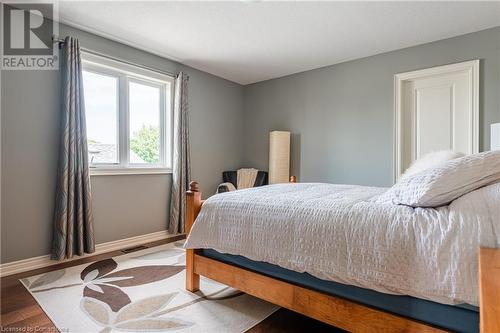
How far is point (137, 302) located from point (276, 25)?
2675 mm

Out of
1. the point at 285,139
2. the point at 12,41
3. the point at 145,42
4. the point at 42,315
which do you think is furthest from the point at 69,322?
the point at 285,139

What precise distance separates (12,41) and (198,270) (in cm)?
256

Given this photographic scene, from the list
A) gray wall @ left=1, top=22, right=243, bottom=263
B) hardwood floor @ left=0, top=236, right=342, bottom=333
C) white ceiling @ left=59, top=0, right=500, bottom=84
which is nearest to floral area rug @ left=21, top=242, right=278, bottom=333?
hardwood floor @ left=0, top=236, right=342, bottom=333

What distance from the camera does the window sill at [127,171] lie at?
293 centimetres

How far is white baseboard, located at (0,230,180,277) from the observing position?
7.81 ft

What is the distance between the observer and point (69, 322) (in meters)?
1.61

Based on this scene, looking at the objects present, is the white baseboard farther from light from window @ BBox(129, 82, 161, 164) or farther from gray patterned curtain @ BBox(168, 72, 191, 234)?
light from window @ BBox(129, 82, 161, 164)

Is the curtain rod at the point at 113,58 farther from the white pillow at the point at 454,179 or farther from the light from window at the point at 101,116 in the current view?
the white pillow at the point at 454,179

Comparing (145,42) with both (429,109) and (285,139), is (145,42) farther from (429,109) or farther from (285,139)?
(429,109)

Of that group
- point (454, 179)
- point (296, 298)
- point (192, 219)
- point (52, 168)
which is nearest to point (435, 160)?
point (454, 179)

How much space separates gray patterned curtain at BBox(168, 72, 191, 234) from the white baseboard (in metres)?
0.24

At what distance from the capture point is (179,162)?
11.8ft

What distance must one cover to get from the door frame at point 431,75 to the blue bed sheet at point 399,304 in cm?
242

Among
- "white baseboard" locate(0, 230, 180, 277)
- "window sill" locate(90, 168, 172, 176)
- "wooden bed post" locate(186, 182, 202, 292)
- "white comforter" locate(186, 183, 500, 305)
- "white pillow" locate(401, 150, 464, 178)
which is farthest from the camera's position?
"window sill" locate(90, 168, 172, 176)
